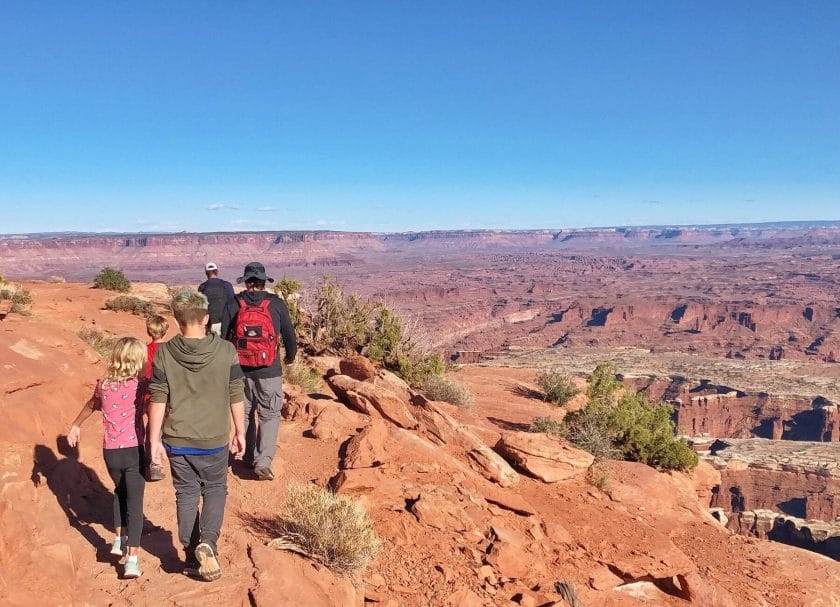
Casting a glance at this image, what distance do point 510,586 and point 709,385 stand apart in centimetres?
4837

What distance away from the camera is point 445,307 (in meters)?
93.8

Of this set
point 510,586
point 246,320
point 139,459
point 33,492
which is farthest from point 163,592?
point 510,586

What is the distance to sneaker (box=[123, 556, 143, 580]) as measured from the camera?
3324 millimetres

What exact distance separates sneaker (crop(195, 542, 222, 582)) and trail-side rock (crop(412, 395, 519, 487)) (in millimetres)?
3715

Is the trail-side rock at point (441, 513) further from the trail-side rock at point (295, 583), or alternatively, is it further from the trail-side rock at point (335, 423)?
the trail-side rock at point (335, 423)

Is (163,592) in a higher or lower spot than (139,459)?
lower

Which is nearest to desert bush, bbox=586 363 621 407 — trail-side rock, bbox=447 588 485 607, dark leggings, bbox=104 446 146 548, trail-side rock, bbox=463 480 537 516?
trail-side rock, bbox=463 480 537 516

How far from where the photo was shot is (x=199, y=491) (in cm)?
348

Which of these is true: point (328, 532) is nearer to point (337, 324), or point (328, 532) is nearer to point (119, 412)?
point (119, 412)

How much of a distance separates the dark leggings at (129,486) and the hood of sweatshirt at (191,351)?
2.53 feet

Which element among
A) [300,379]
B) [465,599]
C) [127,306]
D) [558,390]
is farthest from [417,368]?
[127,306]

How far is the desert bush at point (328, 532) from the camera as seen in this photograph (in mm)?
3994

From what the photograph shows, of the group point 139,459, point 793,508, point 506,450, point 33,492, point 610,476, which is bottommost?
point 793,508

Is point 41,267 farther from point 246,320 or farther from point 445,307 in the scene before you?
point 246,320
